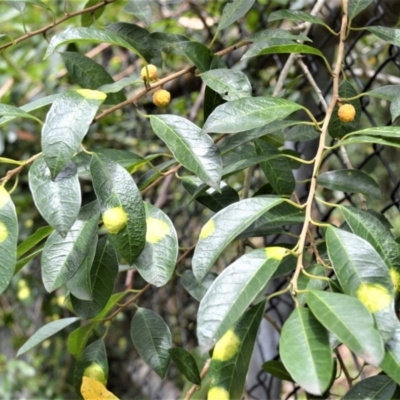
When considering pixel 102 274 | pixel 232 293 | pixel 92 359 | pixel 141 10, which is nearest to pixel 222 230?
pixel 232 293

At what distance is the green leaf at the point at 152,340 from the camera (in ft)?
1.88

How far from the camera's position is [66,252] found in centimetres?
43

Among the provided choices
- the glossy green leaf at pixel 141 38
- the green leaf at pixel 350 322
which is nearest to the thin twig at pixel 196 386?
the green leaf at pixel 350 322

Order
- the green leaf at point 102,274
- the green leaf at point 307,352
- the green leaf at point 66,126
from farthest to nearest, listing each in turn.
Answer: the green leaf at point 102,274, the green leaf at point 66,126, the green leaf at point 307,352

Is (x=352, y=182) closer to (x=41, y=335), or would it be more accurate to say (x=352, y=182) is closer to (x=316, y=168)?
(x=316, y=168)

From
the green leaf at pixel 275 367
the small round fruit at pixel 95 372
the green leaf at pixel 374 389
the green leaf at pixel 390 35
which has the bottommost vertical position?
the green leaf at pixel 275 367

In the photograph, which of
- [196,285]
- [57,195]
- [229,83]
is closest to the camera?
[57,195]

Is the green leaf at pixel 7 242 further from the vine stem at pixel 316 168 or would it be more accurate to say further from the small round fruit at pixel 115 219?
the vine stem at pixel 316 168

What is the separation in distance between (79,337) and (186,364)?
16 centimetres

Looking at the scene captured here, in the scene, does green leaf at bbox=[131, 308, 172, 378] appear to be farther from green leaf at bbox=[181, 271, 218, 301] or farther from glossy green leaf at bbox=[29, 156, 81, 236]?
glossy green leaf at bbox=[29, 156, 81, 236]

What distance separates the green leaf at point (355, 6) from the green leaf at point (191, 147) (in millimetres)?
225

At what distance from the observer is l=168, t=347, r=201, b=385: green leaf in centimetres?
53

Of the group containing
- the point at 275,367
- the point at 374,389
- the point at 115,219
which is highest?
the point at 115,219

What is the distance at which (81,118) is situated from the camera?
16.8 inches
